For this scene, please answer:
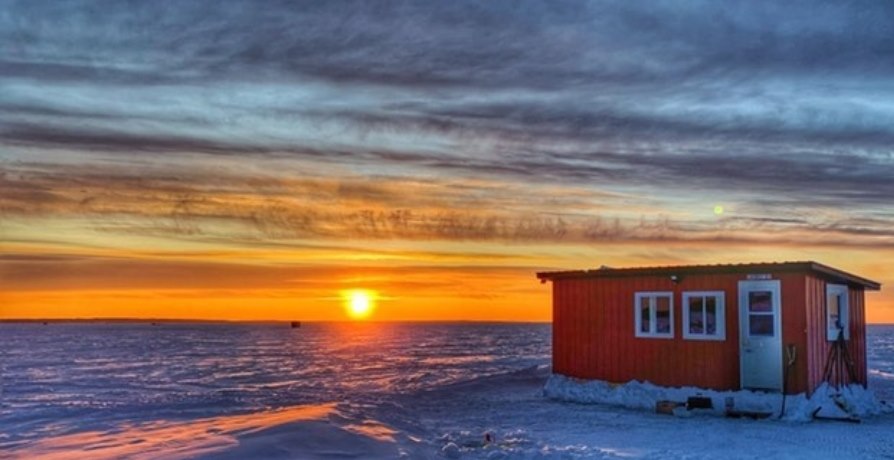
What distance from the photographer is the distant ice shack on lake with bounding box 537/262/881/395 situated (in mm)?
21000

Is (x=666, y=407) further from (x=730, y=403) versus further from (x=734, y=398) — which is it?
(x=734, y=398)

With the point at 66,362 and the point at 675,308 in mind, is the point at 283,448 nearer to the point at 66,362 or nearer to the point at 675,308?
the point at 675,308

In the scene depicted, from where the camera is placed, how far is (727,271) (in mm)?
22031

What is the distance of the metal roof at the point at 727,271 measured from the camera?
825 inches

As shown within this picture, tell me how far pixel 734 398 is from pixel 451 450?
853 centimetres

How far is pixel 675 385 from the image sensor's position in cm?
2264

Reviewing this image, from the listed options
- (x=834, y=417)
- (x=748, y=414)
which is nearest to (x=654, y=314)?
(x=748, y=414)

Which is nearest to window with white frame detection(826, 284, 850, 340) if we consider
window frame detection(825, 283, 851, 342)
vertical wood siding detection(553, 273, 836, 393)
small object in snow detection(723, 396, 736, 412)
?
window frame detection(825, 283, 851, 342)

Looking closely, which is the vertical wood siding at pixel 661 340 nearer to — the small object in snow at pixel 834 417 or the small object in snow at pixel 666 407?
the small object in snow at pixel 834 417

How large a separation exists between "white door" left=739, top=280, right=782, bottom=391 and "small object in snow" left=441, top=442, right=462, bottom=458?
28.5ft

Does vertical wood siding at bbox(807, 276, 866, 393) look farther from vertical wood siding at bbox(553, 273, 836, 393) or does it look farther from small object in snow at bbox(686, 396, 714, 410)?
small object in snow at bbox(686, 396, 714, 410)

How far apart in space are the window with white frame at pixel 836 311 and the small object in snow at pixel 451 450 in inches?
441

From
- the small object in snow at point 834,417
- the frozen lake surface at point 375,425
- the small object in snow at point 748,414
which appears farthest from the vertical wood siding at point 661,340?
the frozen lake surface at point 375,425

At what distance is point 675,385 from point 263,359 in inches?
1715
